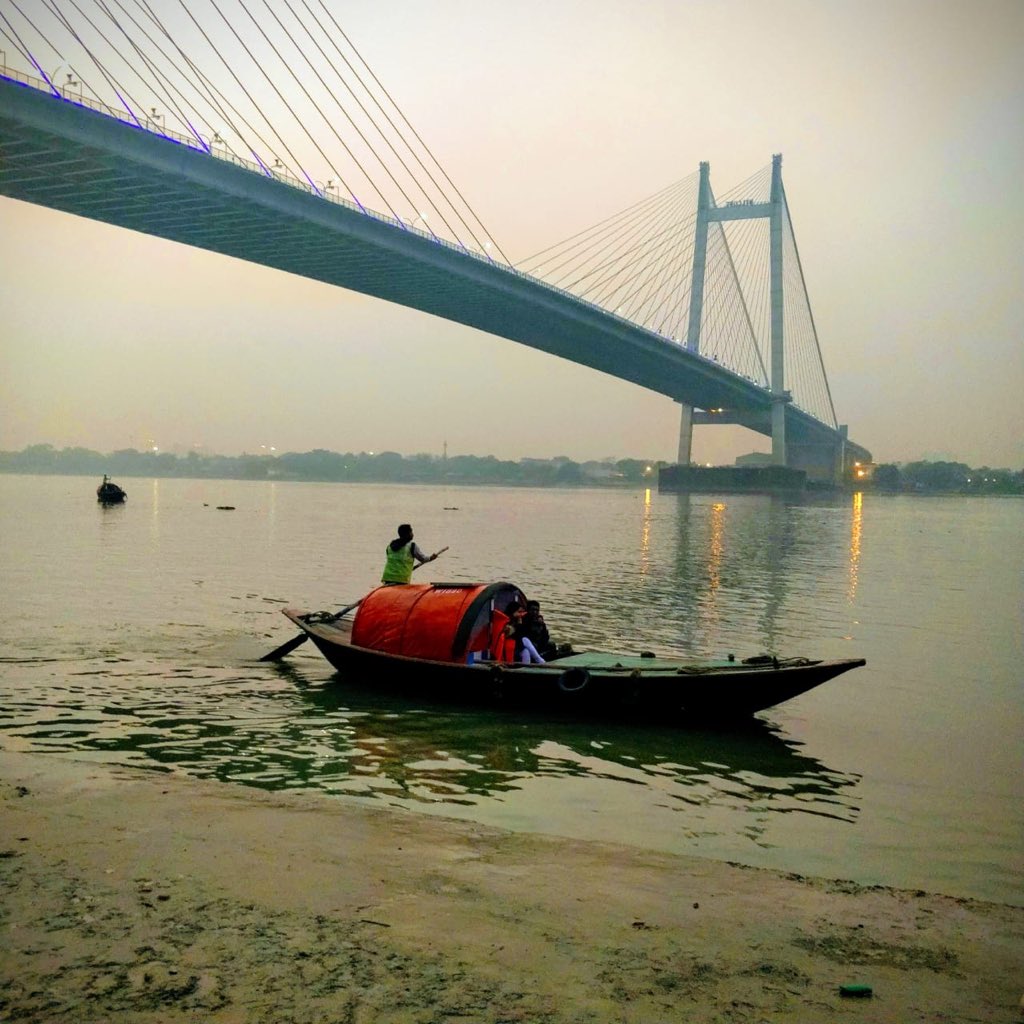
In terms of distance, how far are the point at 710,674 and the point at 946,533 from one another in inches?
2022

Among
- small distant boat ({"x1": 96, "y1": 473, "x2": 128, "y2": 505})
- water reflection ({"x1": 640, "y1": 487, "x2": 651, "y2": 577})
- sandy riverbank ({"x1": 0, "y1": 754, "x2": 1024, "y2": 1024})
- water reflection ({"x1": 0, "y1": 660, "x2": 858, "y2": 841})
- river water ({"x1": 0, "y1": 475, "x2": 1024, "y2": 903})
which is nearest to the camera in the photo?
sandy riverbank ({"x1": 0, "y1": 754, "x2": 1024, "y2": 1024})

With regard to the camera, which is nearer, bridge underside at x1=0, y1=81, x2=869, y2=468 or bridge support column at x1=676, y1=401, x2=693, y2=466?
bridge underside at x1=0, y1=81, x2=869, y2=468

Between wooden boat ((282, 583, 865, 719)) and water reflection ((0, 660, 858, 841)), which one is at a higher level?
wooden boat ((282, 583, 865, 719))

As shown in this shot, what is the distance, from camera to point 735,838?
640 centimetres

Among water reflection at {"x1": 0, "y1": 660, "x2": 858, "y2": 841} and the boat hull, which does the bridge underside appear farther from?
the boat hull

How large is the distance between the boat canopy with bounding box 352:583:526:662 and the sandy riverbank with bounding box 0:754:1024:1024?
3914 millimetres

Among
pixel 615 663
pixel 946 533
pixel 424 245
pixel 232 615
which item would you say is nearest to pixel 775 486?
pixel 946 533

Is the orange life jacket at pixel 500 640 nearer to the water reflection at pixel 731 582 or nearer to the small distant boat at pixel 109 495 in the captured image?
the water reflection at pixel 731 582

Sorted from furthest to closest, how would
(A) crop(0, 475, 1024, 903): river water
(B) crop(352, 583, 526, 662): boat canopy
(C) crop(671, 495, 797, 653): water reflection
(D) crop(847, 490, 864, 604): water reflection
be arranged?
(D) crop(847, 490, 864, 604): water reflection, (C) crop(671, 495, 797, 653): water reflection, (B) crop(352, 583, 526, 662): boat canopy, (A) crop(0, 475, 1024, 903): river water

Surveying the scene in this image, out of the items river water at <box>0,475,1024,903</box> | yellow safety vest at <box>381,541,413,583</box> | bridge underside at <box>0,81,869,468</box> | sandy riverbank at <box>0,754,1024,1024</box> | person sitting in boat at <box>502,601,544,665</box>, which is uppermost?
bridge underside at <box>0,81,869,468</box>

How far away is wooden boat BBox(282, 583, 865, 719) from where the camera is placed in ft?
29.4

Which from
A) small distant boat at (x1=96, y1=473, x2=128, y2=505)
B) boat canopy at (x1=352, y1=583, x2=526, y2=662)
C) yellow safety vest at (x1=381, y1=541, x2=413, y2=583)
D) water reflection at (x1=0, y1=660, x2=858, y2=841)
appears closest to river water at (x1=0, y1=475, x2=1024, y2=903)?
water reflection at (x1=0, y1=660, x2=858, y2=841)

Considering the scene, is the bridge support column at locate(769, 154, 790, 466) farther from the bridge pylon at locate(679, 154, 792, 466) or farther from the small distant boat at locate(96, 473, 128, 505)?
the small distant boat at locate(96, 473, 128, 505)

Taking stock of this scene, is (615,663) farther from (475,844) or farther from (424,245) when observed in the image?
(424,245)
